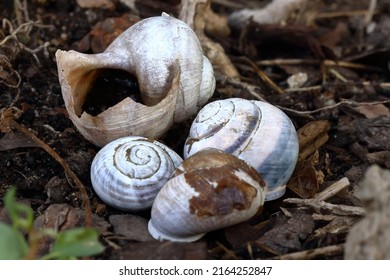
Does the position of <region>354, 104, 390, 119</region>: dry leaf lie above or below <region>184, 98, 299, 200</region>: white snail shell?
below

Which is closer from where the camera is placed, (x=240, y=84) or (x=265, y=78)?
(x=240, y=84)

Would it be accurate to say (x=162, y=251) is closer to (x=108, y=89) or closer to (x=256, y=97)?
(x=108, y=89)

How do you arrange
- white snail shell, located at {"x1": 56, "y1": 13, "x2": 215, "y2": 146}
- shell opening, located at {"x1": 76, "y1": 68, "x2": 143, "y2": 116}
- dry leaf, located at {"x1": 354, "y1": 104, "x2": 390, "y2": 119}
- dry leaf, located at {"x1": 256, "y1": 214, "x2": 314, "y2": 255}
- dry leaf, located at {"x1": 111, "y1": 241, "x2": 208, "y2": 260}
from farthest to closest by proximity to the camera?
dry leaf, located at {"x1": 354, "y1": 104, "x2": 390, "y2": 119} < shell opening, located at {"x1": 76, "y1": 68, "x2": 143, "y2": 116} < white snail shell, located at {"x1": 56, "y1": 13, "x2": 215, "y2": 146} < dry leaf, located at {"x1": 256, "y1": 214, "x2": 314, "y2": 255} < dry leaf, located at {"x1": 111, "y1": 241, "x2": 208, "y2": 260}

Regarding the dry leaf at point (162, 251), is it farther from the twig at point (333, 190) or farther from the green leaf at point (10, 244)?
the twig at point (333, 190)

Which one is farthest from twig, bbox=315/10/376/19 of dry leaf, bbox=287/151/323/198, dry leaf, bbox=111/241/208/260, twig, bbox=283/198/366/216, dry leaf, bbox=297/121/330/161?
dry leaf, bbox=111/241/208/260

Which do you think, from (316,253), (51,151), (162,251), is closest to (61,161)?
(51,151)

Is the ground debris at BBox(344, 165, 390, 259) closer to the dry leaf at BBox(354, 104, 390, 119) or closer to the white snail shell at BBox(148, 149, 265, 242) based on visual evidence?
the white snail shell at BBox(148, 149, 265, 242)
